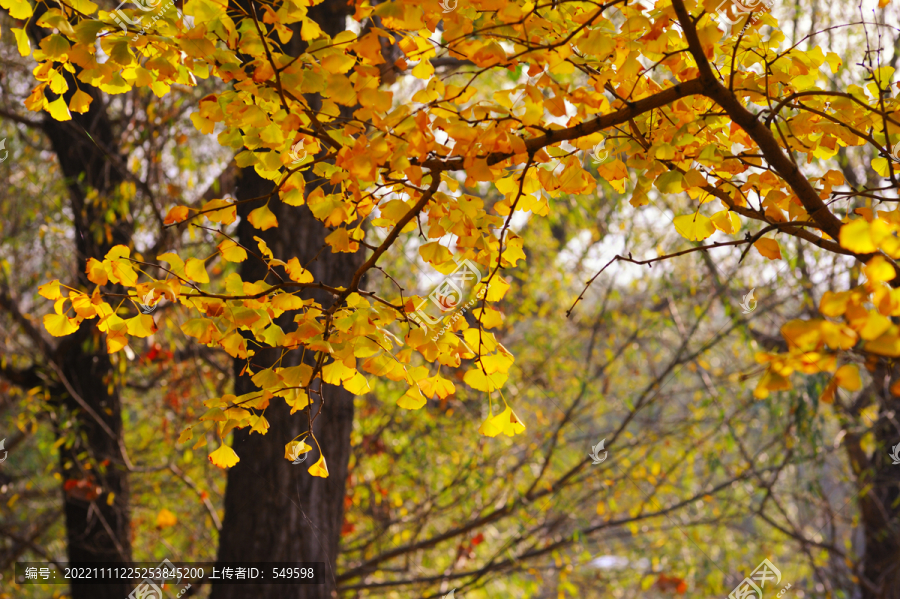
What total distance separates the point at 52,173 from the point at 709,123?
4265 millimetres

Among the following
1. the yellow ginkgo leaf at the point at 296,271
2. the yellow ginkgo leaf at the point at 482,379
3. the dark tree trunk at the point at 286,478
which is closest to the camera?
the yellow ginkgo leaf at the point at 482,379

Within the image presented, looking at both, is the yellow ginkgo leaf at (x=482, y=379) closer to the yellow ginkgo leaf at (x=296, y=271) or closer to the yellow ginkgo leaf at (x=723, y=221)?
the yellow ginkgo leaf at (x=296, y=271)

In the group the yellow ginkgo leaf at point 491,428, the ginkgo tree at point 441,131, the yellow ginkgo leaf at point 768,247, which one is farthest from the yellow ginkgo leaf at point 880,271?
the yellow ginkgo leaf at point 491,428

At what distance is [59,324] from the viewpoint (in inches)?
43.1

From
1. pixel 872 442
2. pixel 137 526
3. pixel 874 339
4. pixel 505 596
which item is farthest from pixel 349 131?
pixel 505 596

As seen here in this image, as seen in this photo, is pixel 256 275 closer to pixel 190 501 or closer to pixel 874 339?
pixel 874 339

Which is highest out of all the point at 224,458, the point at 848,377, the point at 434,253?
the point at 434,253

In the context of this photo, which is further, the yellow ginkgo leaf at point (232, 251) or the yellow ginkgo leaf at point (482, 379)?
the yellow ginkgo leaf at point (232, 251)

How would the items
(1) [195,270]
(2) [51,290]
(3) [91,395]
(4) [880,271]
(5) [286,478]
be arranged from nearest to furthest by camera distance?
(4) [880,271]
(2) [51,290]
(1) [195,270]
(5) [286,478]
(3) [91,395]

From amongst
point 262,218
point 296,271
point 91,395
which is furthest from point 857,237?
point 91,395

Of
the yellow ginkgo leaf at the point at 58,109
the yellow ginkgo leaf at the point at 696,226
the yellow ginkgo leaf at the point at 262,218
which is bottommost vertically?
the yellow ginkgo leaf at the point at 696,226

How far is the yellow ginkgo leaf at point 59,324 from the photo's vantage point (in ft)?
3.55

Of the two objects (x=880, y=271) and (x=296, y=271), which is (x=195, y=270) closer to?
(x=296, y=271)

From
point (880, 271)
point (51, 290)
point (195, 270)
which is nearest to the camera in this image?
point (880, 271)
